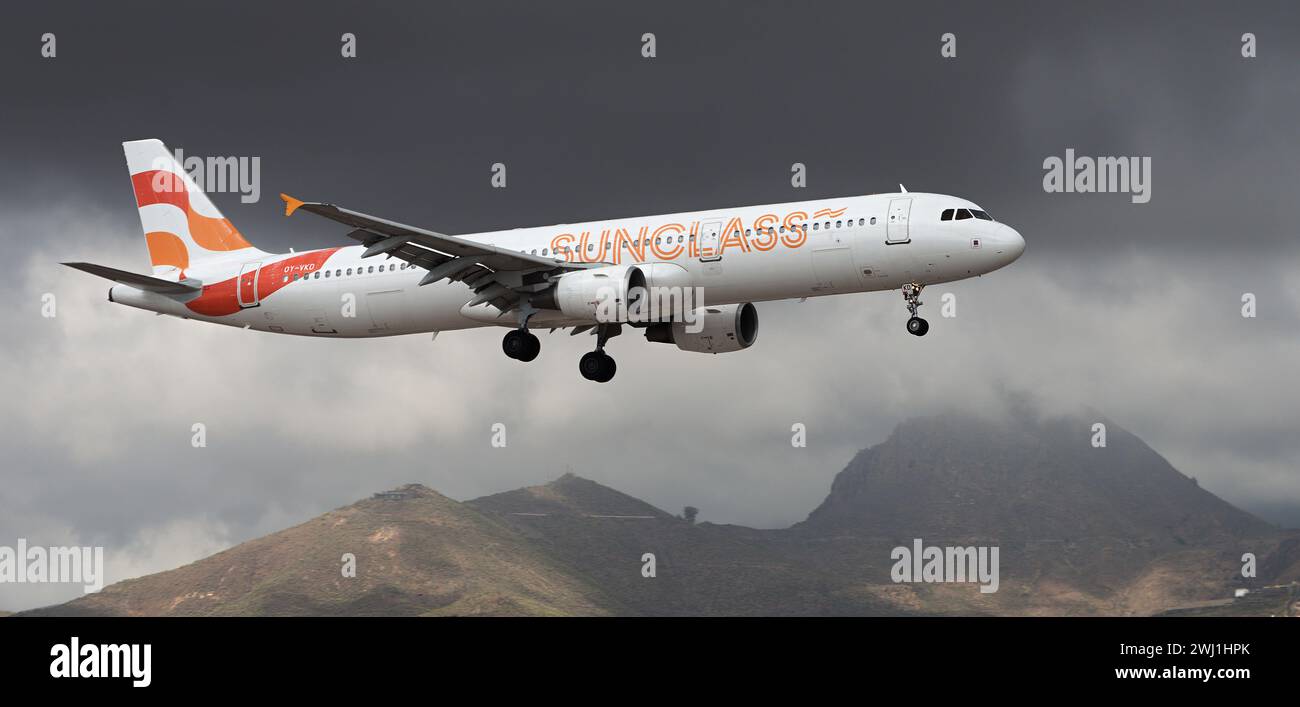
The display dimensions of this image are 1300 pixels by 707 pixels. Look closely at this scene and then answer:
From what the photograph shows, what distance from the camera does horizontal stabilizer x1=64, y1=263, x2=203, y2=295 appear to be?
51.7 m

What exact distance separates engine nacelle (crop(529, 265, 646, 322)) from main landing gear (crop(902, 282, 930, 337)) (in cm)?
888

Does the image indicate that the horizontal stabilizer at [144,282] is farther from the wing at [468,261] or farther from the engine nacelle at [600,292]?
the engine nacelle at [600,292]

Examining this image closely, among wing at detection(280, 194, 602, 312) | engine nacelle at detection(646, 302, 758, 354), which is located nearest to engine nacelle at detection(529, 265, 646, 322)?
wing at detection(280, 194, 602, 312)

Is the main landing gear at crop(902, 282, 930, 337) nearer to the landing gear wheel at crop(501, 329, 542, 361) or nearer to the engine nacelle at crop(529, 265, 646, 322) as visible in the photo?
the engine nacelle at crop(529, 265, 646, 322)

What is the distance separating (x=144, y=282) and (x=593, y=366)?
19115 mm

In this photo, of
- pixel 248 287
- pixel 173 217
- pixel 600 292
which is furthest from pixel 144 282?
pixel 600 292

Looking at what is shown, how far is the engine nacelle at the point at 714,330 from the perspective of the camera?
52281 millimetres

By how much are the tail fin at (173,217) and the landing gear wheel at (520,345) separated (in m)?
14.2

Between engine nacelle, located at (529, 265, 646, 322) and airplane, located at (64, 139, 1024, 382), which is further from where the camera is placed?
engine nacelle, located at (529, 265, 646, 322)

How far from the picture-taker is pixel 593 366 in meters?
52.4

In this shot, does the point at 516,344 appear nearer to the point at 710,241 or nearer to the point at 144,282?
the point at 710,241
